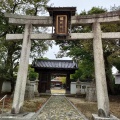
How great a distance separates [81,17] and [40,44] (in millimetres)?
11540

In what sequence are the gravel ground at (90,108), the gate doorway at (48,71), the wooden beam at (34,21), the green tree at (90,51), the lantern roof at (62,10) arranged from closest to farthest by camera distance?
the lantern roof at (62,10) → the wooden beam at (34,21) → the gravel ground at (90,108) → the green tree at (90,51) → the gate doorway at (48,71)

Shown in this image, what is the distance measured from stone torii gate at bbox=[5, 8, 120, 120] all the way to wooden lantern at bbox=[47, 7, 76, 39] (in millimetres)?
233

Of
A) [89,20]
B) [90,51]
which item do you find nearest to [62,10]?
[89,20]

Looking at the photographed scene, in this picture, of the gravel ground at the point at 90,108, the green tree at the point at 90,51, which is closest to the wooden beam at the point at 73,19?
the gravel ground at the point at 90,108

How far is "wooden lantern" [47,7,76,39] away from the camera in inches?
367

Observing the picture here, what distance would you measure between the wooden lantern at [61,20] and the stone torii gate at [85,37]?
23 cm

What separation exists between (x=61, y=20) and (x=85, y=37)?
156 cm

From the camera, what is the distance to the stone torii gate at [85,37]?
333 inches

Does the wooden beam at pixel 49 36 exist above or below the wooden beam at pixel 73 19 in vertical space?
below

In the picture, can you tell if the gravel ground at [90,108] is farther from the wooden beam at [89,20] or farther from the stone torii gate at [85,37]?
the wooden beam at [89,20]

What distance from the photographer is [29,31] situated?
31.6 ft

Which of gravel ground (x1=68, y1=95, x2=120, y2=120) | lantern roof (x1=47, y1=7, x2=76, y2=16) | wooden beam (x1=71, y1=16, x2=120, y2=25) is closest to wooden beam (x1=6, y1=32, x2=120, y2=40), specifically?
wooden beam (x1=71, y1=16, x2=120, y2=25)

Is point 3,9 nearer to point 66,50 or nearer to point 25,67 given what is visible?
point 66,50

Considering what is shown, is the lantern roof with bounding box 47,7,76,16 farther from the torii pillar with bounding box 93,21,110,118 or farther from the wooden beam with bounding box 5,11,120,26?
the torii pillar with bounding box 93,21,110,118
